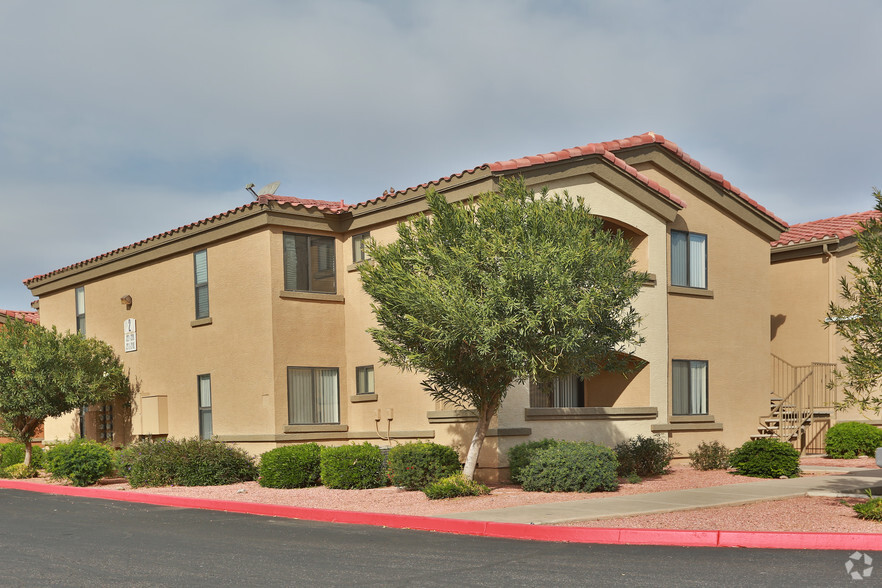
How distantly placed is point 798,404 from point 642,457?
751cm

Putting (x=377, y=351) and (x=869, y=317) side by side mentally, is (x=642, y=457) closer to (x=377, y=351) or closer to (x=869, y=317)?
(x=377, y=351)

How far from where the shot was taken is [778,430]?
22781 mm

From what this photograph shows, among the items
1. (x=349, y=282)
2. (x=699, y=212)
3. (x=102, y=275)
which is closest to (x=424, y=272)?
(x=349, y=282)

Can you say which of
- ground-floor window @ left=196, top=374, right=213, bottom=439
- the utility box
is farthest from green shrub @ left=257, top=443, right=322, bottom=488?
the utility box

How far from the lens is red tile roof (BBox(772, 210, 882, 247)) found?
996 inches

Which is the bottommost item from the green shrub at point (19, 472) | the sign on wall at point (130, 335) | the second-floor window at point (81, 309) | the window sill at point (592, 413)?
the green shrub at point (19, 472)

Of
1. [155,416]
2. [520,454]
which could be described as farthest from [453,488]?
[155,416]

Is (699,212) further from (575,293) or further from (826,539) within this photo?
(826,539)

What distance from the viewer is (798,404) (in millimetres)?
24547

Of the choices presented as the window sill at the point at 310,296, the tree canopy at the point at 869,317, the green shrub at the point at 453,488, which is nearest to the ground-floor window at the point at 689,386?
the green shrub at the point at 453,488

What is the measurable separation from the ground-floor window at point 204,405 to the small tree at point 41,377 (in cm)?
345

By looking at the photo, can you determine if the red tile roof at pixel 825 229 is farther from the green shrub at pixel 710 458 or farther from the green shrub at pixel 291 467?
the green shrub at pixel 291 467

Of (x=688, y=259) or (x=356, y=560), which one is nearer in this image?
(x=356, y=560)

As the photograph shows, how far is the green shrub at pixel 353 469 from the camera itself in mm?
18609
